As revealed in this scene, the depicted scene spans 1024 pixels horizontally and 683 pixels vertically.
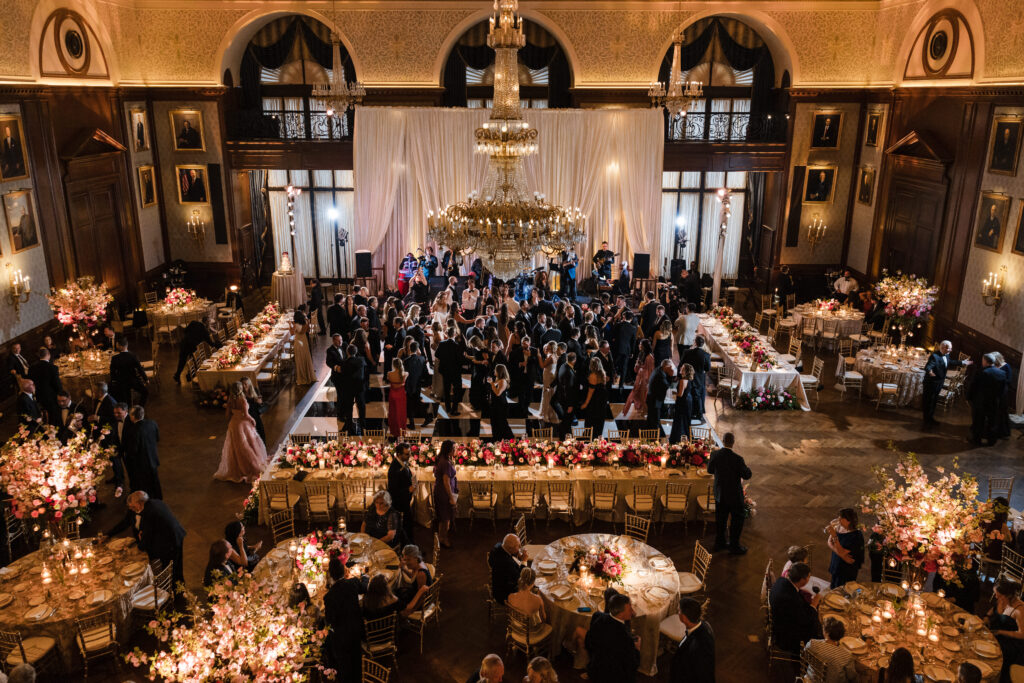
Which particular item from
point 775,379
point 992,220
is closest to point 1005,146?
point 992,220

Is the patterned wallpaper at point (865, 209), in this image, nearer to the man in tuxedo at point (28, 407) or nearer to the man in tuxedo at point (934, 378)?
the man in tuxedo at point (934, 378)

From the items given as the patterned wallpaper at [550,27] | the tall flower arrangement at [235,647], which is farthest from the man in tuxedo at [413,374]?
the patterned wallpaper at [550,27]

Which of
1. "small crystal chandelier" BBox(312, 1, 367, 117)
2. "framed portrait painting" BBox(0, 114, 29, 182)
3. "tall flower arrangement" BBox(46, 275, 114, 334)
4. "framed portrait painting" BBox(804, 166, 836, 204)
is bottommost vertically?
"tall flower arrangement" BBox(46, 275, 114, 334)

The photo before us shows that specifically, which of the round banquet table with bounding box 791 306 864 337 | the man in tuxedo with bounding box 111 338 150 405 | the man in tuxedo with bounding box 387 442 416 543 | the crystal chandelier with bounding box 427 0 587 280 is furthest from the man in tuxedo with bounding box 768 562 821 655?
the round banquet table with bounding box 791 306 864 337

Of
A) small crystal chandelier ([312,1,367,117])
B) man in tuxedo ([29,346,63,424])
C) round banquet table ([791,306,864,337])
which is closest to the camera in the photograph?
man in tuxedo ([29,346,63,424])

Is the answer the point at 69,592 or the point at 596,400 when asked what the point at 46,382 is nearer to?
the point at 69,592

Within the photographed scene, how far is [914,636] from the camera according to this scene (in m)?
5.52

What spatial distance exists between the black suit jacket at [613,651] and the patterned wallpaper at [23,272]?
10.6 metres

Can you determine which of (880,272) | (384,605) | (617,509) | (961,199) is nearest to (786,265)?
(880,272)

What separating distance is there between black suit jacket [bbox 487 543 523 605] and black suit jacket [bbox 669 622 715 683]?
1.56m

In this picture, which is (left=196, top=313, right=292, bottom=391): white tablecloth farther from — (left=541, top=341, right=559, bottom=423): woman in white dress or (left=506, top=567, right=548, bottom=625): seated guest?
(left=506, top=567, right=548, bottom=625): seated guest

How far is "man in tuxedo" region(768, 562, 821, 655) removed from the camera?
5.61 metres

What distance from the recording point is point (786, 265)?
684 inches

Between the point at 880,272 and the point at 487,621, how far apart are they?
12.6m
